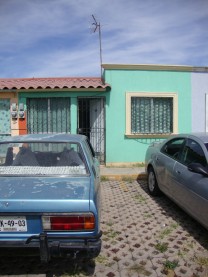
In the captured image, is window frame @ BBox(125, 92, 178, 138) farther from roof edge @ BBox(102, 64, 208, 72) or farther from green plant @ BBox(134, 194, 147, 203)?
green plant @ BBox(134, 194, 147, 203)

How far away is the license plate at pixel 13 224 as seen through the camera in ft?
10.0

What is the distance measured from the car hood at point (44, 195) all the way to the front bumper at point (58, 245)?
28cm

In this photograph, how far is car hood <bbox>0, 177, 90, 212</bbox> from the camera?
3064 millimetres

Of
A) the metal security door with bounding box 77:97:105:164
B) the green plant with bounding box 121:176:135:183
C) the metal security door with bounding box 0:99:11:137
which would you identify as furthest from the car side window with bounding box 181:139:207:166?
the metal security door with bounding box 0:99:11:137

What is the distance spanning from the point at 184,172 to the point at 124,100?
5.29 meters

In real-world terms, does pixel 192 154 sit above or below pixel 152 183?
above

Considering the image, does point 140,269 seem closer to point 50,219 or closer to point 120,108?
point 50,219

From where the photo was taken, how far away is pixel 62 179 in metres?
3.73

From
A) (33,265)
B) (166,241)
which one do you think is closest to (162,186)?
(166,241)

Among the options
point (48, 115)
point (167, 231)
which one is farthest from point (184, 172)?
point (48, 115)

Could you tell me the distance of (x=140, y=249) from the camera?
4.22 meters

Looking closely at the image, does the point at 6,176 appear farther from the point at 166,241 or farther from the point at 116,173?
the point at 116,173

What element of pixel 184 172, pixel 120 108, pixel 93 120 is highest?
pixel 120 108

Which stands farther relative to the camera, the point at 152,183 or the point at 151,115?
the point at 151,115
